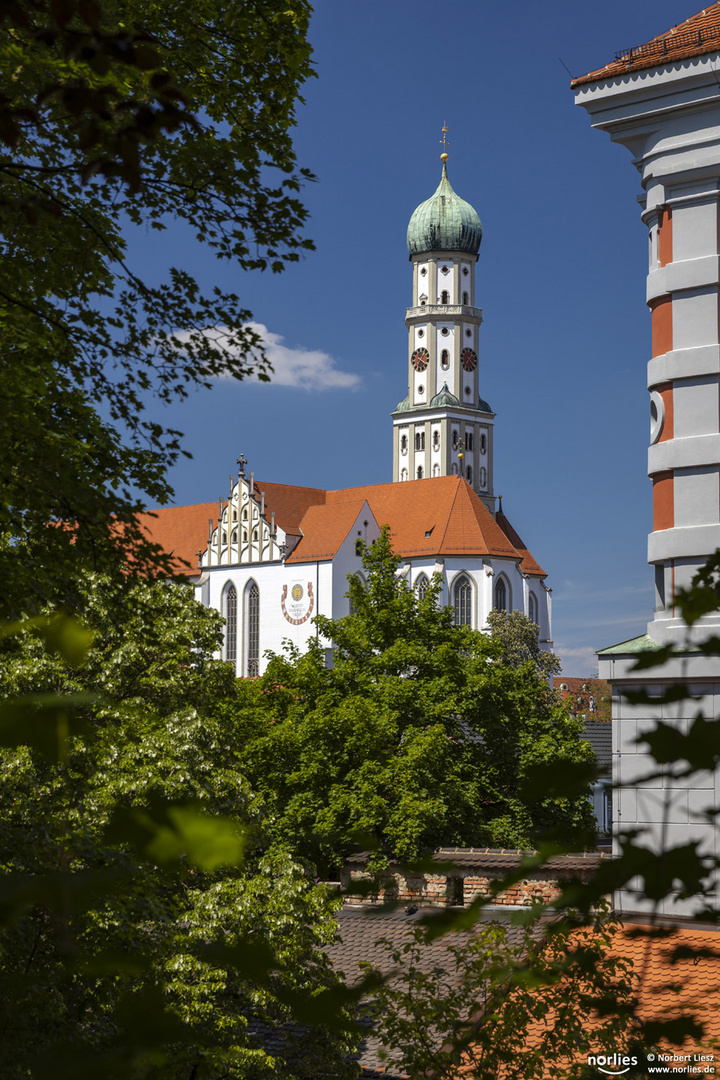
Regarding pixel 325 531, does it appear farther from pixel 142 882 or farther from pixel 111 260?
pixel 142 882

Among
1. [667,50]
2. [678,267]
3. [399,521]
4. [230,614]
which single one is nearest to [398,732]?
[678,267]

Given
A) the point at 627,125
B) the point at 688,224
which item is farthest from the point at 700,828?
the point at 627,125

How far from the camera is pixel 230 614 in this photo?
7944cm

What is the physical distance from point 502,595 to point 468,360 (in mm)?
41264

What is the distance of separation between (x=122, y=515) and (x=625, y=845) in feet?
23.5

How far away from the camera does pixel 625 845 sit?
80.7 inches

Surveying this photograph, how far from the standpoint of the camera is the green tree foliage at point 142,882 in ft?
5.92

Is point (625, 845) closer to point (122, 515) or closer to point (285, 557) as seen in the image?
point (122, 515)

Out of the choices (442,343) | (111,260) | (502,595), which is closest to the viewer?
(111,260)

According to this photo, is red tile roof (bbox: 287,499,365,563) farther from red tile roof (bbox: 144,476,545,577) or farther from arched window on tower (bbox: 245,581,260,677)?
arched window on tower (bbox: 245,581,260,677)

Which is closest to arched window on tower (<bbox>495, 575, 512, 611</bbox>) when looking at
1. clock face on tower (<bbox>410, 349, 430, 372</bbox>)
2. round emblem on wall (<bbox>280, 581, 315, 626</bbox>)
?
round emblem on wall (<bbox>280, 581, 315, 626</bbox>)

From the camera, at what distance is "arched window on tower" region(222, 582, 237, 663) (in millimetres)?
77250

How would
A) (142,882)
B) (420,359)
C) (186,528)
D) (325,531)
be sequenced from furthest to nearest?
(420,359), (186,528), (325,531), (142,882)

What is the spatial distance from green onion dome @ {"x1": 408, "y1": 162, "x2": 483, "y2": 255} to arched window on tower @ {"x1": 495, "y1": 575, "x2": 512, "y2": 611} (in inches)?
1862
